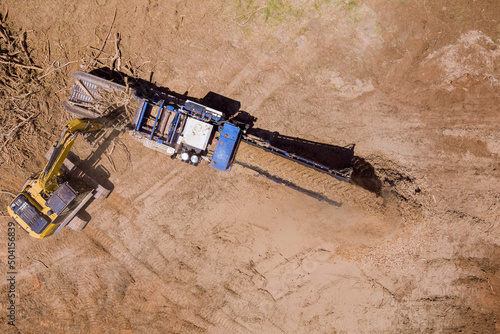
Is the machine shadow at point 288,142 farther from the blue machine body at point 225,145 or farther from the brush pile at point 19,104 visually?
the brush pile at point 19,104

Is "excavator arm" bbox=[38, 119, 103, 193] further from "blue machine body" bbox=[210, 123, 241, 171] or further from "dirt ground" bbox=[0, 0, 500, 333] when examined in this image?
"blue machine body" bbox=[210, 123, 241, 171]

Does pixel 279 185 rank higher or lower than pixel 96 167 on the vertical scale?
higher

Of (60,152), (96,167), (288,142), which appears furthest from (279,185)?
(60,152)

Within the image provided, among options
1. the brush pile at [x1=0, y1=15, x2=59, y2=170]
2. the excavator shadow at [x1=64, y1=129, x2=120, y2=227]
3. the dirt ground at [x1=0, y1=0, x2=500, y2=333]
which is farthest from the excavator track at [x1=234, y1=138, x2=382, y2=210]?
the brush pile at [x1=0, y1=15, x2=59, y2=170]

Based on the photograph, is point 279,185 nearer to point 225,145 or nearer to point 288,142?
point 288,142

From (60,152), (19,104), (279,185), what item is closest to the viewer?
(60,152)
